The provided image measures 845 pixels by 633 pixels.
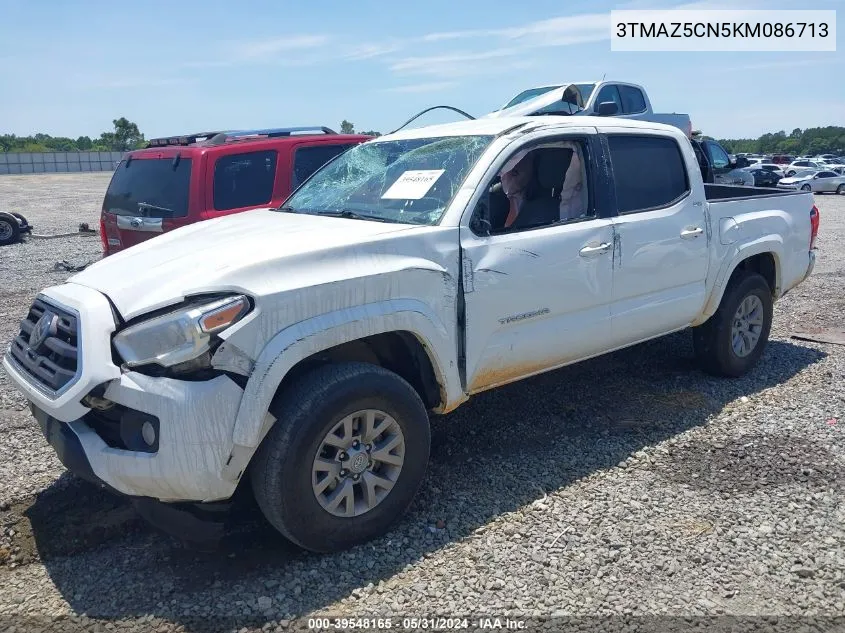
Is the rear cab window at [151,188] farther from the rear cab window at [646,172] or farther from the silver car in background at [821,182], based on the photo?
the silver car in background at [821,182]

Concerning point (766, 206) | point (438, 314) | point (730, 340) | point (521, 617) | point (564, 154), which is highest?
point (564, 154)

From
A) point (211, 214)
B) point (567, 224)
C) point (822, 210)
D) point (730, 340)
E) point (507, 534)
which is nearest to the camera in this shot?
point (507, 534)

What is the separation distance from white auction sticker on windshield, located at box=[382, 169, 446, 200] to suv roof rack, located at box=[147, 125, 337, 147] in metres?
3.84

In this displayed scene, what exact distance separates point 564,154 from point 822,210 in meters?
21.9

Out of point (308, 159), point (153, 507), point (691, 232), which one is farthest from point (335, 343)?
point (308, 159)

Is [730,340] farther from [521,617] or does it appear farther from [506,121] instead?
[521,617]

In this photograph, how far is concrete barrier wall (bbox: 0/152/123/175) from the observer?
64312 millimetres

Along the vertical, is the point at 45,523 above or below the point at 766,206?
below

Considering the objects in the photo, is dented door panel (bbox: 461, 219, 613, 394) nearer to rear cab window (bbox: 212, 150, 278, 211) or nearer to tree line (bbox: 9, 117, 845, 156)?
rear cab window (bbox: 212, 150, 278, 211)

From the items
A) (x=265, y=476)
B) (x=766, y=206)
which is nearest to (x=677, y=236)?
(x=766, y=206)

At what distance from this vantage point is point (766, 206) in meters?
5.65

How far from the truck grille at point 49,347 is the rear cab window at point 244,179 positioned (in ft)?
11.8

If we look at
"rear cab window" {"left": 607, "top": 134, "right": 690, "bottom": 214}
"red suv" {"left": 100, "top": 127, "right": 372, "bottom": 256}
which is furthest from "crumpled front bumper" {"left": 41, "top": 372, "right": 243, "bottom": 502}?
"red suv" {"left": 100, "top": 127, "right": 372, "bottom": 256}

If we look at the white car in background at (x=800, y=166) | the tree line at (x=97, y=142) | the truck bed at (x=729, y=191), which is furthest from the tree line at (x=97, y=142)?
the truck bed at (x=729, y=191)
